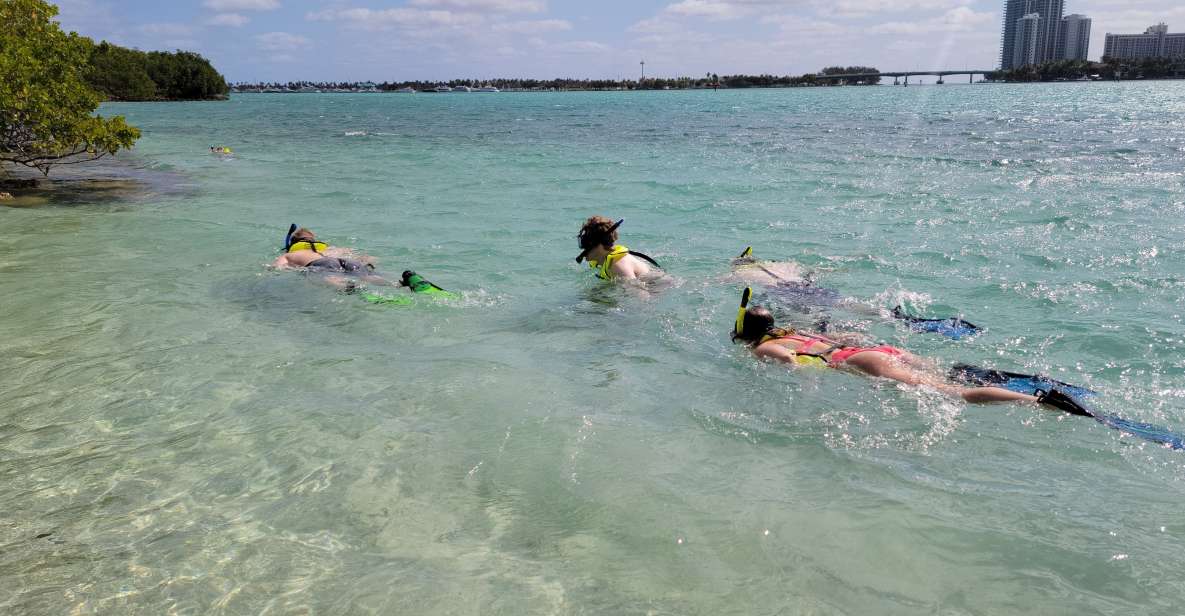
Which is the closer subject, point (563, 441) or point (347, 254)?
point (563, 441)

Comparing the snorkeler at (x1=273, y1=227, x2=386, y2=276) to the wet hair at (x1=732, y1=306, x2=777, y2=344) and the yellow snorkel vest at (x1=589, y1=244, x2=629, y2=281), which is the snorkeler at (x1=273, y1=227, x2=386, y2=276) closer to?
the yellow snorkel vest at (x1=589, y1=244, x2=629, y2=281)

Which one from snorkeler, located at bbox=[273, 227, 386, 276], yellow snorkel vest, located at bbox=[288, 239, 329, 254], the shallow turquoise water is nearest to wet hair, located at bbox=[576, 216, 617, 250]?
the shallow turquoise water

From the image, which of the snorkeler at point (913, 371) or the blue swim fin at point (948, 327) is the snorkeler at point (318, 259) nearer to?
the snorkeler at point (913, 371)

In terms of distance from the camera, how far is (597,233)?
7.94 m

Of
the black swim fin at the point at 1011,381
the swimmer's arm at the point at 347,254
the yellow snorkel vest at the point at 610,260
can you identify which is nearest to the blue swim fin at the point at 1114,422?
the black swim fin at the point at 1011,381

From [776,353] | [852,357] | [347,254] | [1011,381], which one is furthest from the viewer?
[347,254]

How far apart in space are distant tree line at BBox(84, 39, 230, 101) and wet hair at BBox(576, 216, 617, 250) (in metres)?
98.9

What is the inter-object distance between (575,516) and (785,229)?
9318 millimetres

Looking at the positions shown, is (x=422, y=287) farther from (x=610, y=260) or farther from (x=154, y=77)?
(x=154, y=77)

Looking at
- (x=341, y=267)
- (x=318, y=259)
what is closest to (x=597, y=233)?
(x=341, y=267)

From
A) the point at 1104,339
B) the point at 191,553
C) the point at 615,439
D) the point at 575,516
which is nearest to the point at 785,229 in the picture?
the point at 1104,339

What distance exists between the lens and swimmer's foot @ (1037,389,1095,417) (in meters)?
4.69

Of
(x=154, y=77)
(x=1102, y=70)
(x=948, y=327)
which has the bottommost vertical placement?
(x=948, y=327)

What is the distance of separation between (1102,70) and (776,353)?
197682 millimetres
